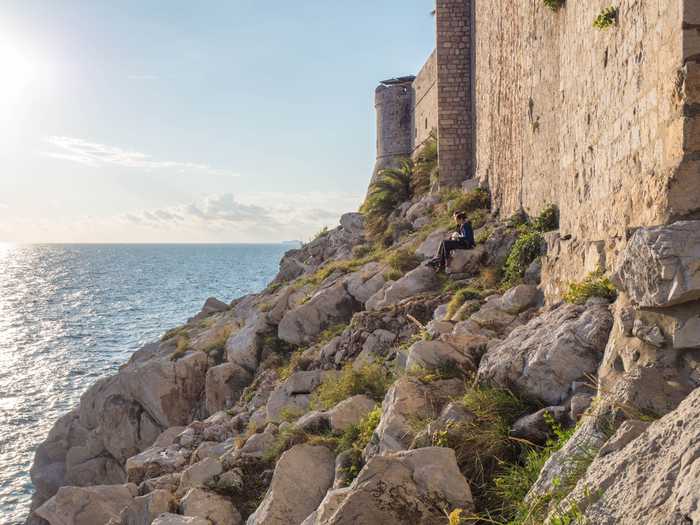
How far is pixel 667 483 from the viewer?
263cm

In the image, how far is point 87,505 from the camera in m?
8.82

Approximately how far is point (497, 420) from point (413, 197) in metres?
16.6

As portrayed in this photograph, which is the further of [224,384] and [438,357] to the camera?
[224,384]

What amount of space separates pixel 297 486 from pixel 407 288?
253 inches

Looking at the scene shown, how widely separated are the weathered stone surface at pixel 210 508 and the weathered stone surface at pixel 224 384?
6549mm

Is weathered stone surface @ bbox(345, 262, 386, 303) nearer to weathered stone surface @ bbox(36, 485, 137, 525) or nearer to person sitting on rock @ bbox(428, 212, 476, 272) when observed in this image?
person sitting on rock @ bbox(428, 212, 476, 272)

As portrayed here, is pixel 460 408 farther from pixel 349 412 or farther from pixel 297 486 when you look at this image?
pixel 349 412

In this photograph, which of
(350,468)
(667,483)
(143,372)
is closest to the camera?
(667,483)

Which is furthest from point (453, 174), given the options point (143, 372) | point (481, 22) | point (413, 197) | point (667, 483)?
point (667, 483)

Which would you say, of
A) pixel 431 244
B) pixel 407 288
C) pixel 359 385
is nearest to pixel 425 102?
pixel 431 244

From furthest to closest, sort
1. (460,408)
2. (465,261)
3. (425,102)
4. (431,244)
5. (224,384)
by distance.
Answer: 1. (425,102)
2. (431,244)
3. (224,384)
4. (465,261)
5. (460,408)

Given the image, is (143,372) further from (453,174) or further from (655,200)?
(655,200)

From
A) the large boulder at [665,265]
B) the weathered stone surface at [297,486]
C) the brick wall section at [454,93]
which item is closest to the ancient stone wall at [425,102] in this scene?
the brick wall section at [454,93]

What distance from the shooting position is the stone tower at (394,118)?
96.4ft
